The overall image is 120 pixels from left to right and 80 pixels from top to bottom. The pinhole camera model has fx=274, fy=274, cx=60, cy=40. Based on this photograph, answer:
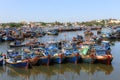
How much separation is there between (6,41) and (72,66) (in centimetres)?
3720

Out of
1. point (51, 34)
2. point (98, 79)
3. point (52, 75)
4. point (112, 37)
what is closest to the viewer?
point (98, 79)

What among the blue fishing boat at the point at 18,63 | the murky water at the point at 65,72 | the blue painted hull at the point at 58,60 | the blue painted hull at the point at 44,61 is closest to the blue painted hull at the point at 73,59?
the murky water at the point at 65,72

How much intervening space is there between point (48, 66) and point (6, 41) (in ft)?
119

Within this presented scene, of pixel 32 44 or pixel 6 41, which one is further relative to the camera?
pixel 6 41

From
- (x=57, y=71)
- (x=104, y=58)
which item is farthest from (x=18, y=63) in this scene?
(x=104, y=58)

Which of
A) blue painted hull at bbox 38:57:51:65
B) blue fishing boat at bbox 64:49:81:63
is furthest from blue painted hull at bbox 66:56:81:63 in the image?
blue painted hull at bbox 38:57:51:65

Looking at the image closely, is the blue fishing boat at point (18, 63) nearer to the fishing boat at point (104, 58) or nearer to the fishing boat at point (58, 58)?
the fishing boat at point (58, 58)

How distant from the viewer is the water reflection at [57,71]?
29875mm

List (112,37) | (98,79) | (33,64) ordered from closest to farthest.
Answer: (98,79), (33,64), (112,37)

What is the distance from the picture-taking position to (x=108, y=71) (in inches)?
1215

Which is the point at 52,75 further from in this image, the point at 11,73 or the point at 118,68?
the point at 118,68

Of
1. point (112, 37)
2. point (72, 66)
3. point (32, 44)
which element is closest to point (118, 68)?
point (72, 66)

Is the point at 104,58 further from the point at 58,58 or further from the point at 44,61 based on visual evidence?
the point at 44,61

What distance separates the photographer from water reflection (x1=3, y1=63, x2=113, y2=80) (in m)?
29.9
